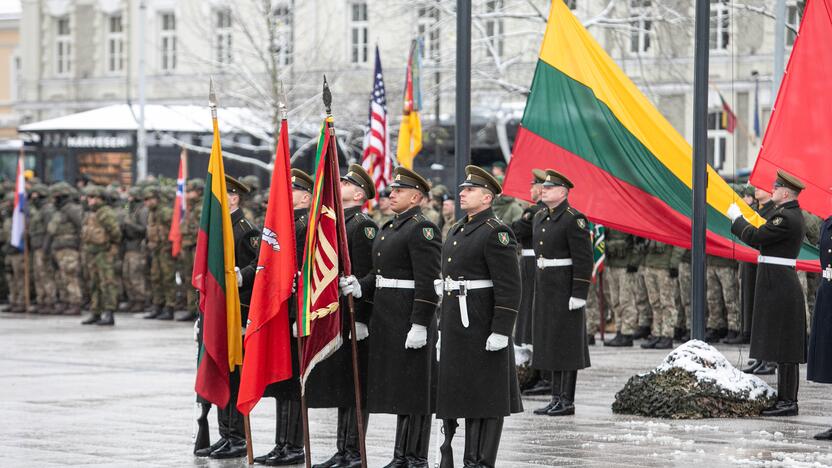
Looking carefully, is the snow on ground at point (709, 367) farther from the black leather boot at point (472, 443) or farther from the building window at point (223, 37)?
the building window at point (223, 37)

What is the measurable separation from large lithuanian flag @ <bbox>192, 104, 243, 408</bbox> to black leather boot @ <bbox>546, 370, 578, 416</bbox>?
3.28 metres

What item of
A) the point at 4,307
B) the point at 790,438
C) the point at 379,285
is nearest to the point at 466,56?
the point at 379,285

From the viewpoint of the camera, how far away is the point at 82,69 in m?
53.5

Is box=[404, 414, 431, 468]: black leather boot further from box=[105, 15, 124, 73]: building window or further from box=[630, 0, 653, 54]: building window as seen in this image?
box=[105, 15, 124, 73]: building window

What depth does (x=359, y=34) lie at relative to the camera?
44000mm

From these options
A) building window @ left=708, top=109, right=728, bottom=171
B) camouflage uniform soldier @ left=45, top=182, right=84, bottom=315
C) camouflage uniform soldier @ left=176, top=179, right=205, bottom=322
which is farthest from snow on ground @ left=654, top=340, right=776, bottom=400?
building window @ left=708, top=109, right=728, bottom=171

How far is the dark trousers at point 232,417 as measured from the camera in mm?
10977

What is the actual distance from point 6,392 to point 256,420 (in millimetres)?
3126

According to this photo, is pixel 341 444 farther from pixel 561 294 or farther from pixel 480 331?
pixel 561 294

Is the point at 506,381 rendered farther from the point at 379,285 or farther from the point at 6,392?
the point at 6,392

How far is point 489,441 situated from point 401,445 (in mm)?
666

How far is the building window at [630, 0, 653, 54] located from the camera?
3009 centimetres

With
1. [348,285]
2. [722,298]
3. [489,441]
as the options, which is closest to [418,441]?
[489,441]

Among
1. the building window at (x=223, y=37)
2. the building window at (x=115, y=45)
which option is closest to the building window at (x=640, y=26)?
the building window at (x=223, y=37)
